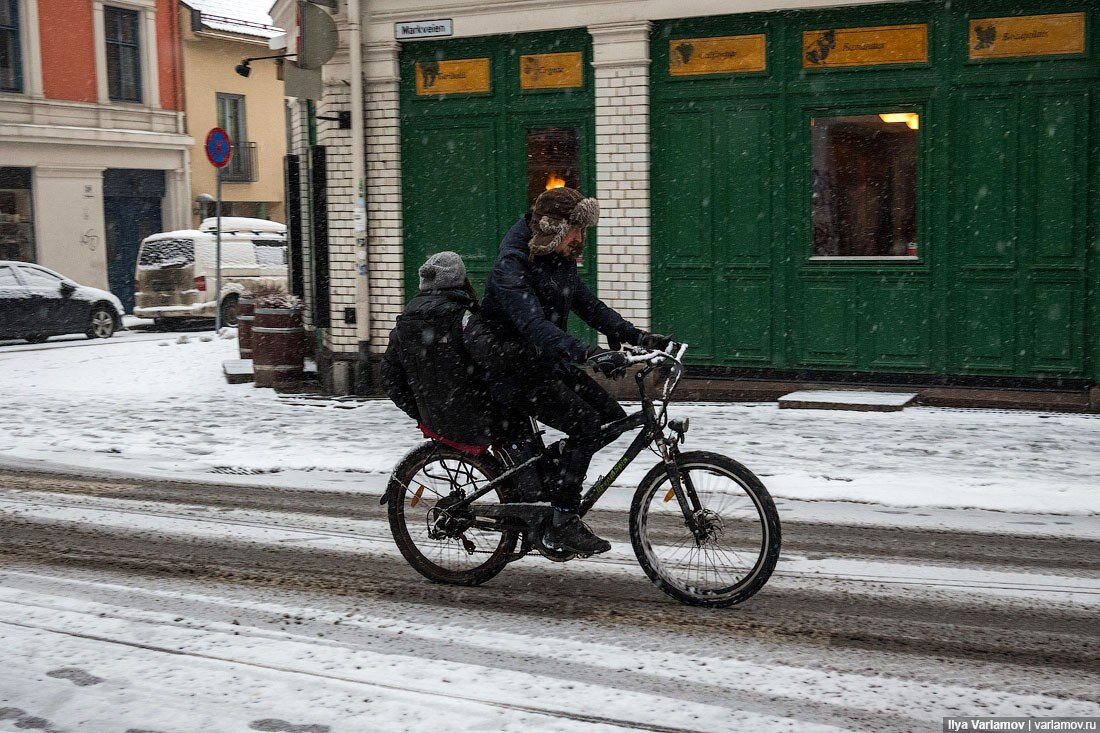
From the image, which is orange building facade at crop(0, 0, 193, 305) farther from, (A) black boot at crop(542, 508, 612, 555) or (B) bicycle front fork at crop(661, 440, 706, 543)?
(B) bicycle front fork at crop(661, 440, 706, 543)

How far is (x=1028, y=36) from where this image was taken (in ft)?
35.5

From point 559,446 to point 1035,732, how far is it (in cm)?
241

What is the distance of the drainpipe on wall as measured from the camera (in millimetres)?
13305

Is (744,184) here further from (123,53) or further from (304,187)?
(123,53)

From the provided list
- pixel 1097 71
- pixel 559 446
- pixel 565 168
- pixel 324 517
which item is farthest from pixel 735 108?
pixel 559 446

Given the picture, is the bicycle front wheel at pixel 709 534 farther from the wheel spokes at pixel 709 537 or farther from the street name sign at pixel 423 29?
the street name sign at pixel 423 29

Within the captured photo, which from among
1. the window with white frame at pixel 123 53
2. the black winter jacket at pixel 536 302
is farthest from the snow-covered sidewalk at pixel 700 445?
the window with white frame at pixel 123 53

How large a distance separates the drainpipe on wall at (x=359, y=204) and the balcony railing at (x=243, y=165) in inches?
917

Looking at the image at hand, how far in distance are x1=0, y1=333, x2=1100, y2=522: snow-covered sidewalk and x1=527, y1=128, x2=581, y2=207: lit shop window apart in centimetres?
284

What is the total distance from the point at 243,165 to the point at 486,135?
24.7 metres

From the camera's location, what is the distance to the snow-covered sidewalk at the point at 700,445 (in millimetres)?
8211

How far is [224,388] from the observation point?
1431cm

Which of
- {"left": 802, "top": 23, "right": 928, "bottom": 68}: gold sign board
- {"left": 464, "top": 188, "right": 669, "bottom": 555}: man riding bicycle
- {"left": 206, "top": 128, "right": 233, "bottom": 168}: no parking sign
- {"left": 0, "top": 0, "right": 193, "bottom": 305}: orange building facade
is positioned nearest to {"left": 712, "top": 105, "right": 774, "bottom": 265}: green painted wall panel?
{"left": 802, "top": 23, "right": 928, "bottom": 68}: gold sign board

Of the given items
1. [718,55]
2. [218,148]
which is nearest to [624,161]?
[718,55]
